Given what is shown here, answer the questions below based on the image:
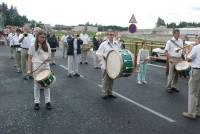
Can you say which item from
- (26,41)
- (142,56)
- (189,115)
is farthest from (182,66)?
(26,41)

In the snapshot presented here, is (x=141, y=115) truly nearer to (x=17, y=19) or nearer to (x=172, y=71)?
(x=172, y=71)

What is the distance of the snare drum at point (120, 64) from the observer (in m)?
10.2

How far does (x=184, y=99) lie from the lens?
11.1 metres

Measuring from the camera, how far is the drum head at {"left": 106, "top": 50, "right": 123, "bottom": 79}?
10.3 metres

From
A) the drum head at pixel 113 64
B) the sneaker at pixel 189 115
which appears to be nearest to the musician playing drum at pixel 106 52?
the drum head at pixel 113 64

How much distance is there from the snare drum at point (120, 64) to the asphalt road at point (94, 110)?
2.49ft

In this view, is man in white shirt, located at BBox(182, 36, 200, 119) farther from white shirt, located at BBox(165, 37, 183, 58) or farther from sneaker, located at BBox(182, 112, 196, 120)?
white shirt, located at BBox(165, 37, 183, 58)

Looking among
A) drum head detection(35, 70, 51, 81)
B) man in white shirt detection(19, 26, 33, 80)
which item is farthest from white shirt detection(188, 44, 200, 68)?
man in white shirt detection(19, 26, 33, 80)

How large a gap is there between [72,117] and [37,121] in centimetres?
81

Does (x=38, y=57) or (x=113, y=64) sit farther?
(x=113, y=64)

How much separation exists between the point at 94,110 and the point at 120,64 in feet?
4.96

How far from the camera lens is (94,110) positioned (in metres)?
9.41

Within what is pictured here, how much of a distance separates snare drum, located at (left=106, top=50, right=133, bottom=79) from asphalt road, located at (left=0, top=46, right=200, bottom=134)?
0.76m

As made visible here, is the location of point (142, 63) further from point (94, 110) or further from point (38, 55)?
point (38, 55)
